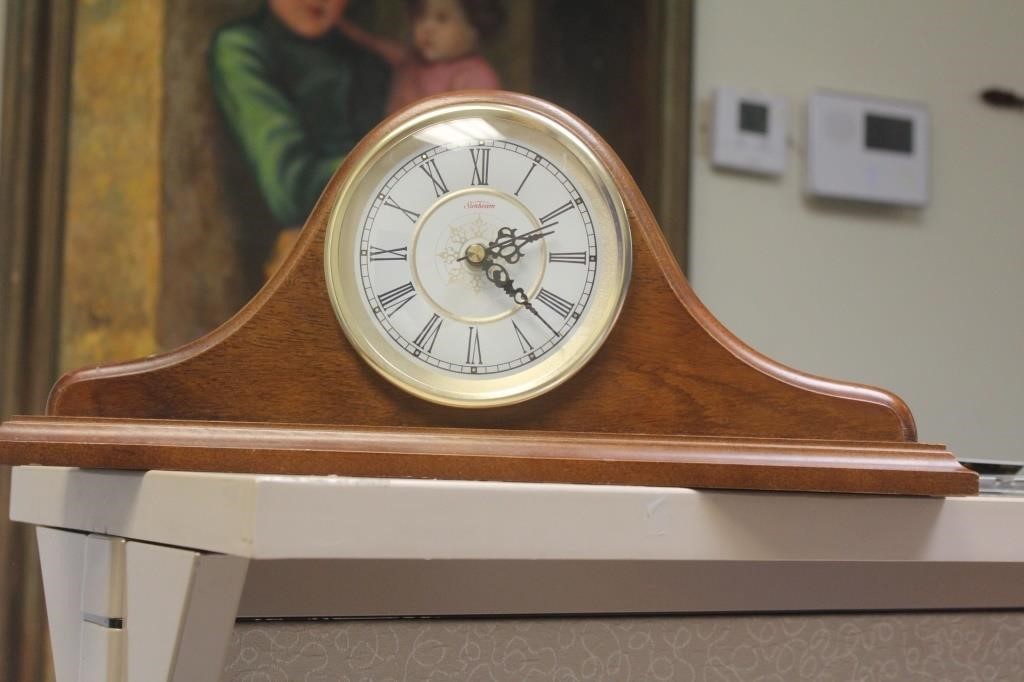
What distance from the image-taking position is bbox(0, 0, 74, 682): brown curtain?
1.31 m

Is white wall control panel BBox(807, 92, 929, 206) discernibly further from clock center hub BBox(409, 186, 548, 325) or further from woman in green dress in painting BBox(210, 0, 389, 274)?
clock center hub BBox(409, 186, 548, 325)

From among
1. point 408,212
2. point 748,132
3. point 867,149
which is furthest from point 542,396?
point 867,149

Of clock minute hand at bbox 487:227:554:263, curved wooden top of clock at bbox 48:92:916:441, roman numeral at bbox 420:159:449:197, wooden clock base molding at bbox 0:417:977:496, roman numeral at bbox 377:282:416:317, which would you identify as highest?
roman numeral at bbox 420:159:449:197

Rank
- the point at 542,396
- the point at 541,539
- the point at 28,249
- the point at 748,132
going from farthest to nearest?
the point at 748,132 < the point at 28,249 < the point at 542,396 < the point at 541,539

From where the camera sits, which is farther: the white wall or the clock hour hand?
the white wall

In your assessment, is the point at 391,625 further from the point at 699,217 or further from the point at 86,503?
the point at 699,217

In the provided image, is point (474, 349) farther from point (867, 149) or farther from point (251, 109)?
point (867, 149)

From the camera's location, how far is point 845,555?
1.91 ft

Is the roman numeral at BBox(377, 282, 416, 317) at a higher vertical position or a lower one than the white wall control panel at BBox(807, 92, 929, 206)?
lower

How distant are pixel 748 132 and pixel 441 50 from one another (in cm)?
45

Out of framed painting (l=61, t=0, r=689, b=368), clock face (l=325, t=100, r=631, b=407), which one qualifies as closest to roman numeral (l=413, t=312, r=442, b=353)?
clock face (l=325, t=100, r=631, b=407)

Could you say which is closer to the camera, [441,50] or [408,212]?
[408,212]

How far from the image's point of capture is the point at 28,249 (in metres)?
1.34

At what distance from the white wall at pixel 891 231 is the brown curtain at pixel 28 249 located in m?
0.83
